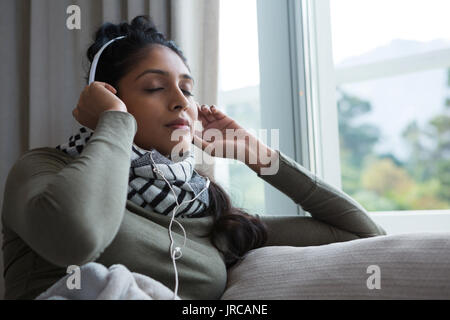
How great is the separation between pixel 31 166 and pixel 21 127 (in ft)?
3.06

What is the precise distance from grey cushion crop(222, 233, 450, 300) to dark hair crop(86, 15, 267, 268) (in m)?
0.10

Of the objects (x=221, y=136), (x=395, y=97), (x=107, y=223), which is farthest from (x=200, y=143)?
(x=395, y=97)

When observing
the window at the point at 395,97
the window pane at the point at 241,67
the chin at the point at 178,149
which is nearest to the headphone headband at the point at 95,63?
the chin at the point at 178,149

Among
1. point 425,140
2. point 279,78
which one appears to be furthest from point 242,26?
point 425,140

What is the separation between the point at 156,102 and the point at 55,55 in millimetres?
850

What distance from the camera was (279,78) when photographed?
66.6 inches

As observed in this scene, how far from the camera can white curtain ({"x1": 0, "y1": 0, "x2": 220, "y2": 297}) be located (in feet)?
5.00

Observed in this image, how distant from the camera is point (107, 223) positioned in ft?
2.18

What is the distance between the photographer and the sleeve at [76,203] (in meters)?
0.63

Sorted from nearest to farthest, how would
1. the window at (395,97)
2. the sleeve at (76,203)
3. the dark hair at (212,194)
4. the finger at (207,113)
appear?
the sleeve at (76,203) → the dark hair at (212,194) → the finger at (207,113) → the window at (395,97)

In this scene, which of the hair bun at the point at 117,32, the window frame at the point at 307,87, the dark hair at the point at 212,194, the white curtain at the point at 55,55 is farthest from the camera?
the window frame at the point at 307,87

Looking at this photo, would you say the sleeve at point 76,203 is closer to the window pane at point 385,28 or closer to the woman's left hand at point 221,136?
the woman's left hand at point 221,136

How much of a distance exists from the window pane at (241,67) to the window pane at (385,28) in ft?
1.13
